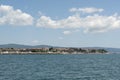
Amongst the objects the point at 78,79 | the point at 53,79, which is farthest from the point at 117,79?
the point at 53,79

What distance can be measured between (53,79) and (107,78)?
13386 millimetres

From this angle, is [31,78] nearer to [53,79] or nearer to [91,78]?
[53,79]

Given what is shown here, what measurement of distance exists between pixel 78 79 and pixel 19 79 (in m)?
14.1

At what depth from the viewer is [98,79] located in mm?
83188

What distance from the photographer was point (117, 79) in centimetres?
8344

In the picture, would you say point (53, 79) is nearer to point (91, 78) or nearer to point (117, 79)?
point (91, 78)

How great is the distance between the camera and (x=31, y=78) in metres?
85.2

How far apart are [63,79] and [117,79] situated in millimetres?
12930

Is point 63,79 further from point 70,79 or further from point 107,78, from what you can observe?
point 107,78

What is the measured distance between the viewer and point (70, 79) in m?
83.8

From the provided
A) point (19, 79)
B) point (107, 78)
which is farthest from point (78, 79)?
point (19, 79)

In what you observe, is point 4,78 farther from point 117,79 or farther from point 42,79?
point 117,79

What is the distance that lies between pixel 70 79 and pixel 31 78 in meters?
9.61

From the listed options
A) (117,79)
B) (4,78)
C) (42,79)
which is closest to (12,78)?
(4,78)
